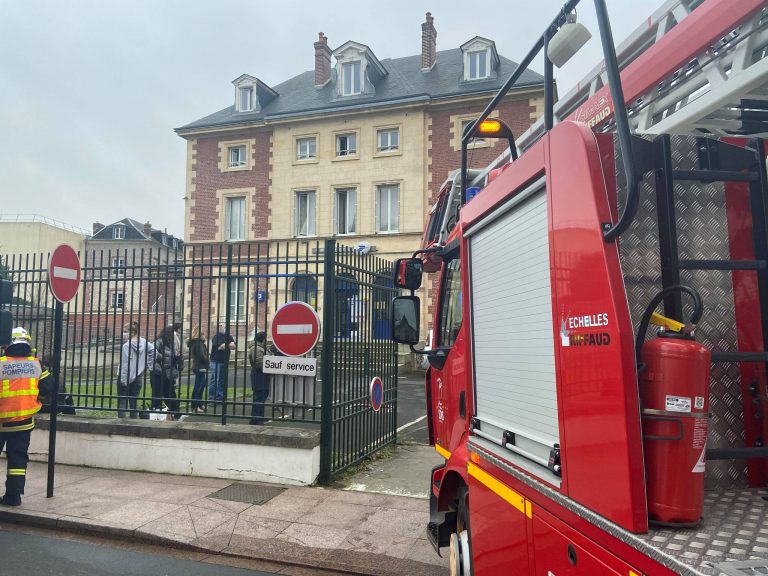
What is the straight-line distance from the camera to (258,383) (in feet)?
25.2

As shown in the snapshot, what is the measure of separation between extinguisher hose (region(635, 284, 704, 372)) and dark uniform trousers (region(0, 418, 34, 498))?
6280mm

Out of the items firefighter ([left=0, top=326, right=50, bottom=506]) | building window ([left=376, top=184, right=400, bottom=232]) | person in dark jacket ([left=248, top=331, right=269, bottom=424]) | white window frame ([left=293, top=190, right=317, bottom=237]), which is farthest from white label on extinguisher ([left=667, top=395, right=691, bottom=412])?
white window frame ([left=293, top=190, right=317, bottom=237])

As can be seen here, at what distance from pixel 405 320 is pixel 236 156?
25.7 meters

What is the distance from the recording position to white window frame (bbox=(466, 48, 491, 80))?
2470 cm

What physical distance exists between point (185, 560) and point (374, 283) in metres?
4.30

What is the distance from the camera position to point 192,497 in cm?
608

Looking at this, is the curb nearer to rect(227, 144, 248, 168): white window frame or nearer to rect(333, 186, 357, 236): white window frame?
rect(333, 186, 357, 236): white window frame

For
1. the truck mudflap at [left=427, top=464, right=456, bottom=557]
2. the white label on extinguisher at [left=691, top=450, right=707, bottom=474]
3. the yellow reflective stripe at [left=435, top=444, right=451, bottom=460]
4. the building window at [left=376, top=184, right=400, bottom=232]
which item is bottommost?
the truck mudflap at [left=427, top=464, right=456, bottom=557]

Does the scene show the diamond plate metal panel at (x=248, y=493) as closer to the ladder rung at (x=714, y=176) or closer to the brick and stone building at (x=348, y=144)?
the ladder rung at (x=714, y=176)

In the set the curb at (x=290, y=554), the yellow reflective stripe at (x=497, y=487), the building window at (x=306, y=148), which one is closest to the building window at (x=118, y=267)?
the curb at (x=290, y=554)

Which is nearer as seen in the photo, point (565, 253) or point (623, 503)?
point (623, 503)

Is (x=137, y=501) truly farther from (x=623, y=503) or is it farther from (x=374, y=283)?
(x=623, y=503)

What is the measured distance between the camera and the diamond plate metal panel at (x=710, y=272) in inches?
77.0

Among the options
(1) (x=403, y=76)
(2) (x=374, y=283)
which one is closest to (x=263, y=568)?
(2) (x=374, y=283)
